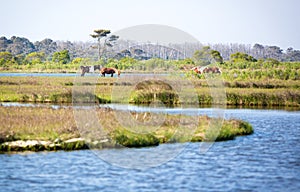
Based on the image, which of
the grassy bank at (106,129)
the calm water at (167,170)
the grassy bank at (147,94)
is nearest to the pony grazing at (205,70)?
the grassy bank at (147,94)

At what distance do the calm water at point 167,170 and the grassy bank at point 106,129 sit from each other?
67cm

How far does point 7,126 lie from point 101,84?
3494 centimetres

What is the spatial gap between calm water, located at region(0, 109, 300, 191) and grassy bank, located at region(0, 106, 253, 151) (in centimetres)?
67

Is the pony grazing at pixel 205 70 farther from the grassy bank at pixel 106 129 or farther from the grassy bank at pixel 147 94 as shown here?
the grassy bank at pixel 106 129

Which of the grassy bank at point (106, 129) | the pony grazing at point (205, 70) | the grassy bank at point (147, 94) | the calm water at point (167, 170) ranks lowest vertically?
the calm water at point (167, 170)

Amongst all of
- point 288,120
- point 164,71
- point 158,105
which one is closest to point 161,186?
point 288,120

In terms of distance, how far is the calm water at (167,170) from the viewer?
20062 millimetres

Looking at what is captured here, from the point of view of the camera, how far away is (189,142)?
94.4 feet

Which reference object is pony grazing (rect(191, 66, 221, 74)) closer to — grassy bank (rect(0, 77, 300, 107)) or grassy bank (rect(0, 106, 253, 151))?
grassy bank (rect(0, 77, 300, 107))

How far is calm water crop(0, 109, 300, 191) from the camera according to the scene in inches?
790

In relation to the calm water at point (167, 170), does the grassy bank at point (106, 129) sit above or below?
above

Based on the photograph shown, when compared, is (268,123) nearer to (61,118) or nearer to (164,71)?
(61,118)

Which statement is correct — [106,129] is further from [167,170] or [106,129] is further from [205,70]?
[205,70]

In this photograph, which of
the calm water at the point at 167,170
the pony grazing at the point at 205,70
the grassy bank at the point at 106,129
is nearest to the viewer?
the calm water at the point at 167,170
